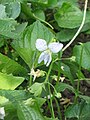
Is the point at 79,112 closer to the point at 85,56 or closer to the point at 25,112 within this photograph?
the point at 85,56

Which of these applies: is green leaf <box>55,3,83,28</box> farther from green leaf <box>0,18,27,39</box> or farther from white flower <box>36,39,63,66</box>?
white flower <box>36,39,63,66</box>

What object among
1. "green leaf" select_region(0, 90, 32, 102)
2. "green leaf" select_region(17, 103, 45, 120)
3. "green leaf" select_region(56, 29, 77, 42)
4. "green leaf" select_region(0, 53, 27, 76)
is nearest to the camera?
"green leaf" select_region(17, 103, 45, 120)

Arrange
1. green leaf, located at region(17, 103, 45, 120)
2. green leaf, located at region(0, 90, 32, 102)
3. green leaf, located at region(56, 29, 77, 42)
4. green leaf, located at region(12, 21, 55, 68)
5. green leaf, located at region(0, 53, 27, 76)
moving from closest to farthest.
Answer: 1. green leaf, located at region(17, 103, 45, 120)
2. green leaf, located at region(0, 90, 32, 102)
3. green leaf, located at region(0, 53, 27, 76)
4. green leaf, located at region(12, 21, 55, 68)
5. green leaf, located at region(56, 29, 77, 42)

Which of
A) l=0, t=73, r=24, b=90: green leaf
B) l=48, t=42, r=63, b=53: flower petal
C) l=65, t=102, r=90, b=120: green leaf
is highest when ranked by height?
l=48, t=42, r=63, b=53: flower petal

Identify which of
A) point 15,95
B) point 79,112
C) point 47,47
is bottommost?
point 79,112

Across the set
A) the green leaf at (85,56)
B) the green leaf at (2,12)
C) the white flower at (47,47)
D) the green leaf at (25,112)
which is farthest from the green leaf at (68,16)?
the green leaf at (25,112)

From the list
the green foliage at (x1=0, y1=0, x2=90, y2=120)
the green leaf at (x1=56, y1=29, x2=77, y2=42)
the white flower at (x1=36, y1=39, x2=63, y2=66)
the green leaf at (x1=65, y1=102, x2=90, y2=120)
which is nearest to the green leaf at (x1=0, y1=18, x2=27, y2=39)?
the green foliage at (x1=0, y1=0, x2=90, y2=120)

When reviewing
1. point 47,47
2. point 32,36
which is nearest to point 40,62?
point 47,47

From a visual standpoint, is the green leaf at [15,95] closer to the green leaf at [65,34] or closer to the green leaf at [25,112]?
the green leaf at [25,112]
